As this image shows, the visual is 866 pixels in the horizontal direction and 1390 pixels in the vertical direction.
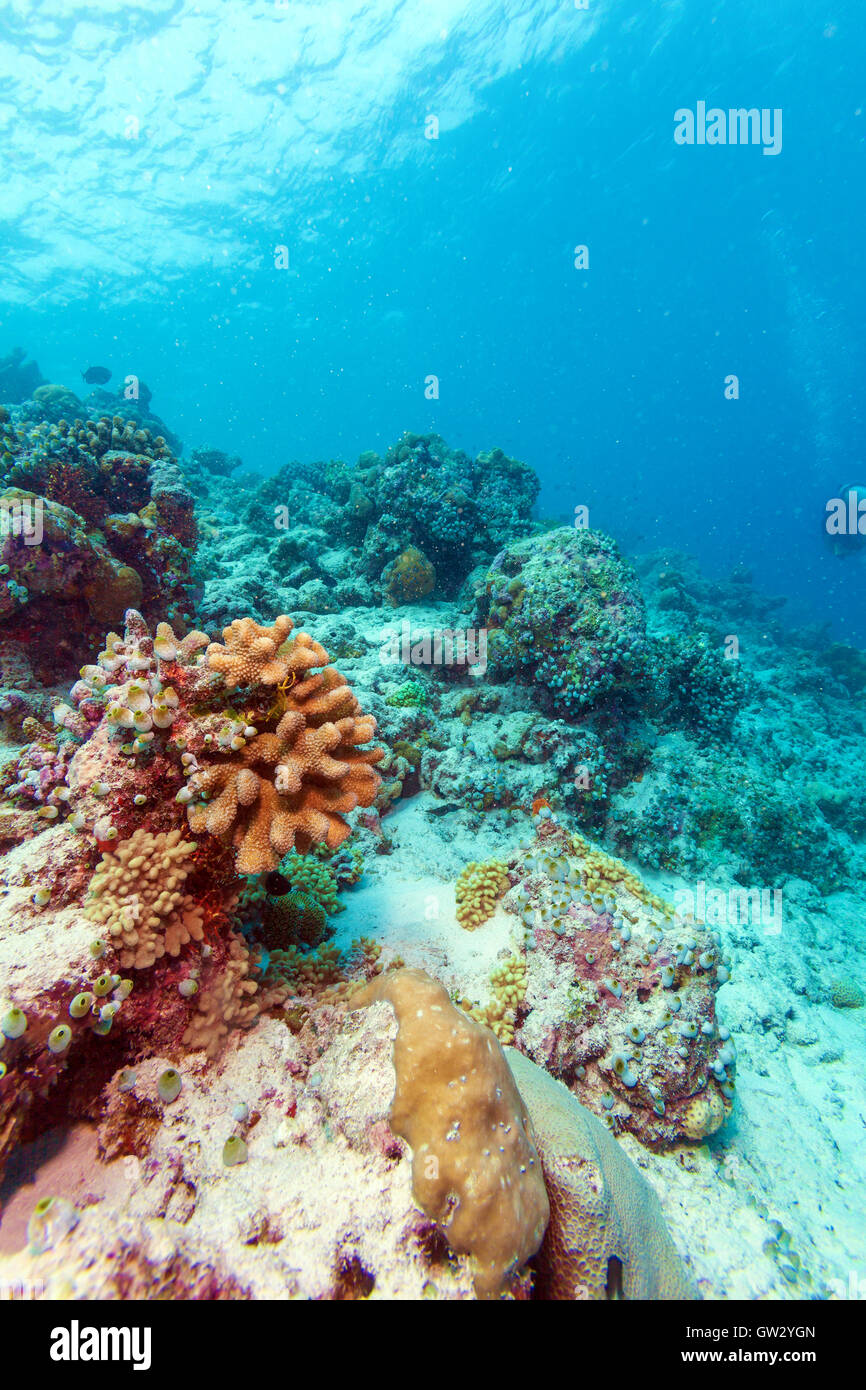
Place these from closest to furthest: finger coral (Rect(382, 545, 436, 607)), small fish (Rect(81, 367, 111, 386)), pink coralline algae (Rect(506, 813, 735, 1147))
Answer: pink coralline algae (Rect(506, 813, 735, 1147)), finger coral (Rect(382, 545, 436, 607)), small fish (Rect(81, 367, 111, 386))

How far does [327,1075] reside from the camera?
2.78 metres

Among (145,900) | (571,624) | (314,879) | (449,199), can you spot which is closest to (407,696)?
(571,624)

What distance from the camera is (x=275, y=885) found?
414 cm

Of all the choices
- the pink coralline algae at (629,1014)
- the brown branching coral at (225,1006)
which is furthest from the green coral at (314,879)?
the pink coralline algae at (629,1014)

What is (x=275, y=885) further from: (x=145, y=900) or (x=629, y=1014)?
(x=629, y=1014)

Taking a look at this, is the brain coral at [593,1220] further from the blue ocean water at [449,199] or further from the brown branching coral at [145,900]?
the blue ocean water at [449,199]

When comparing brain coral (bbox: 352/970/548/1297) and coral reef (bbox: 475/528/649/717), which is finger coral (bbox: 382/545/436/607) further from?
brain coral (bbox: 352/970/548/1297)

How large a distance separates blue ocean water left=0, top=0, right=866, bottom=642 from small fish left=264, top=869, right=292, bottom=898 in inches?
1647

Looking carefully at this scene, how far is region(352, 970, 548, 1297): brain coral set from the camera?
221 centimetres

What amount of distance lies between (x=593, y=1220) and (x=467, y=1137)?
33.9 inches

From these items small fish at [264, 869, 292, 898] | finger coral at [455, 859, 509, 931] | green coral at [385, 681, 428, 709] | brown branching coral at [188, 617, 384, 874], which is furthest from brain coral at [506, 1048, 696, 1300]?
green coral at [385, 681, 428, 709]

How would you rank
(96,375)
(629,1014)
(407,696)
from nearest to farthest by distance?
(629,1014) → (407,696) → (96,375)
